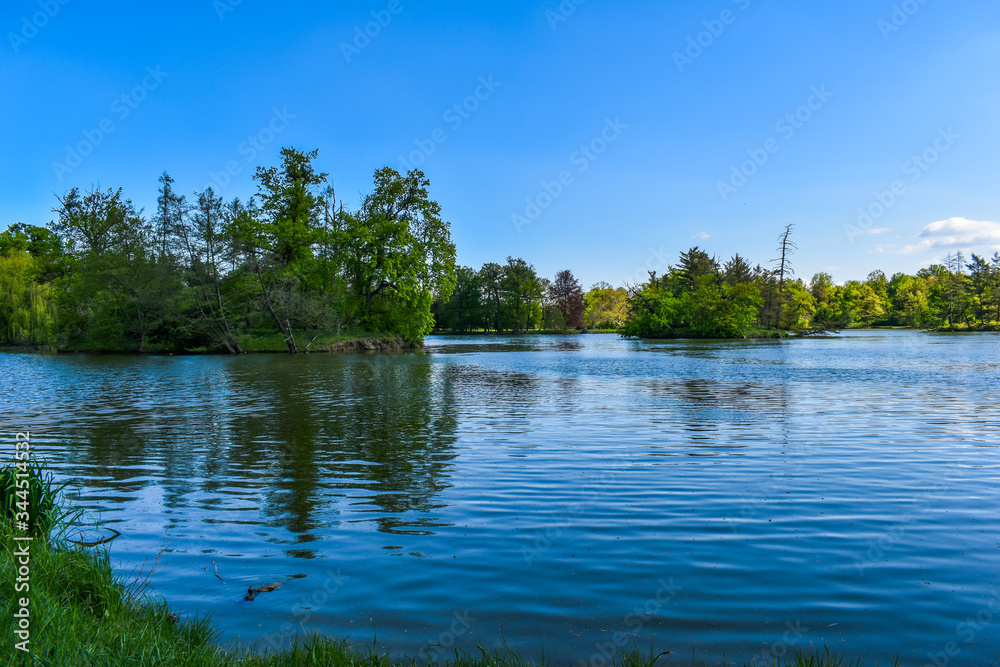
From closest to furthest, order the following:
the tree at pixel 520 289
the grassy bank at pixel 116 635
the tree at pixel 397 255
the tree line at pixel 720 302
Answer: the grassy bank at pixel 116 635
the tree at pixel 397 255
the tree line at pixel 720 302
the tree at pixel 520 289

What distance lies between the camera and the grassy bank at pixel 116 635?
10.4 feet

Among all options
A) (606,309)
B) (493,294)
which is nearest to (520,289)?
(493,294)

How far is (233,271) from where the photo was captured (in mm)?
48438

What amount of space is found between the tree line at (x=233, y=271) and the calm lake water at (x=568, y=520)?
111ft

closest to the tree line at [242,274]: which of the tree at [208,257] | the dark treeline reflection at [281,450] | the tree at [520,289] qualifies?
the tree at [208,257]

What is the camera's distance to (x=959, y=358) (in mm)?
33938

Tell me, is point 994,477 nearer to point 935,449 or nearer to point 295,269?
point 935,449

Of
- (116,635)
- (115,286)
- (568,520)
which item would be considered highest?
(115,286)

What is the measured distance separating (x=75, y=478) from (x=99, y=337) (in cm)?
4762

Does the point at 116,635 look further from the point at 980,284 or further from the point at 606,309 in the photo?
the point at 606,309

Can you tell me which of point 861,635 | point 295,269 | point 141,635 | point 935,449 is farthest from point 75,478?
point 295,269

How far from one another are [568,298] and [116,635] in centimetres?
13120

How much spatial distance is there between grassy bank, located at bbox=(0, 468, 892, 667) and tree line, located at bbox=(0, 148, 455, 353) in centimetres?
4533

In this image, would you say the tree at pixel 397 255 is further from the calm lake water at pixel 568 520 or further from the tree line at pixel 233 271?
the calm lake water at pixel 568 520
